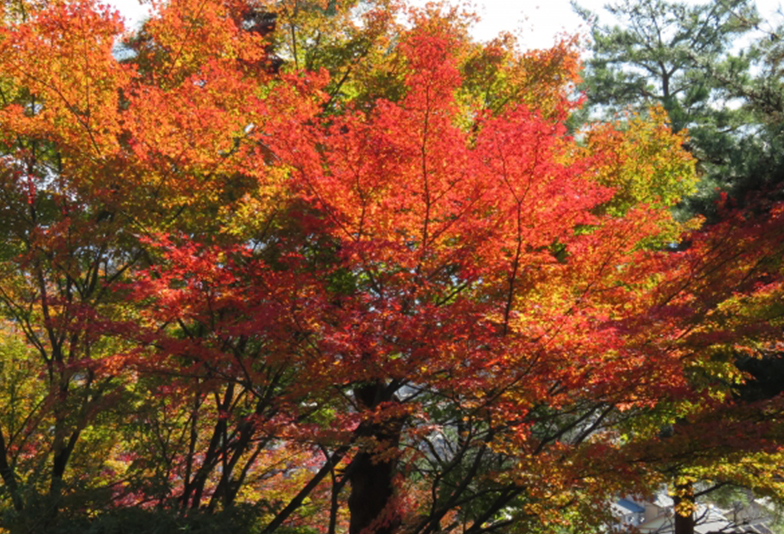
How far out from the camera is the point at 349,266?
6.59 m

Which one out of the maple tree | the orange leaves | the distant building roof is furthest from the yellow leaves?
the distant building roof

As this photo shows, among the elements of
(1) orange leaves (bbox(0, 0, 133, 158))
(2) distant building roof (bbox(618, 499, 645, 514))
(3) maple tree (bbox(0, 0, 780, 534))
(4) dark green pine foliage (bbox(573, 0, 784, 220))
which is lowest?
(2) distant building roof (bbox(618, 499, 645, 514))

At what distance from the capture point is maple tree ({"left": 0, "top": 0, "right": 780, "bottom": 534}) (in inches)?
230

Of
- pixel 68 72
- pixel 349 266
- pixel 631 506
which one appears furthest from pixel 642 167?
pixel 631 506

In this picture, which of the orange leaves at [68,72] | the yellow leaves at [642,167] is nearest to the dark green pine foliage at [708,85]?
the yellow leaves at [642,167]

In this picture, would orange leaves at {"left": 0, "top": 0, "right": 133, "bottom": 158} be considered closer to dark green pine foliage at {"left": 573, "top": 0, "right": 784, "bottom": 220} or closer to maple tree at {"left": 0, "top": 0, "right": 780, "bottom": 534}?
maple tree at {"left": 0, "top": 0, "right": 780, "bottom": 534}

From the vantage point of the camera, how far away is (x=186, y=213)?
7.84 meters

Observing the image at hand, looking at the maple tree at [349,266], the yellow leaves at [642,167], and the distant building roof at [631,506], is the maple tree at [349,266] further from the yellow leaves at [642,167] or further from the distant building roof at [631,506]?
the distant building roof at [631,506]

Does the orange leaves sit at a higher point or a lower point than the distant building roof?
higher

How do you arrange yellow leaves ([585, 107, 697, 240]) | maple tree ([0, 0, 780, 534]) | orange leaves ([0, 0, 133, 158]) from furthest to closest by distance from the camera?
yellow leaves ([585, 107, 697, 240]), orange leaves ([0, 0, 133, 158]), maple tree ([0, 0, 780, 534])

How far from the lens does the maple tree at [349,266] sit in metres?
5.84

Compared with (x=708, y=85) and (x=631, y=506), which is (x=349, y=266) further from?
(x=631, y=506)

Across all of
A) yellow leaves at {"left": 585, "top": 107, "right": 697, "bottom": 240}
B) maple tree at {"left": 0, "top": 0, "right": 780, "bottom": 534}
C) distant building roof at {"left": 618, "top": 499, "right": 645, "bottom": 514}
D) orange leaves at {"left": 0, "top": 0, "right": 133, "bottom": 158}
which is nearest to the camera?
maple tree at {"left": 0, "top": 0, "right": 780, "bottom": 534}

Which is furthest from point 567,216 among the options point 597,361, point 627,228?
point 597,361
